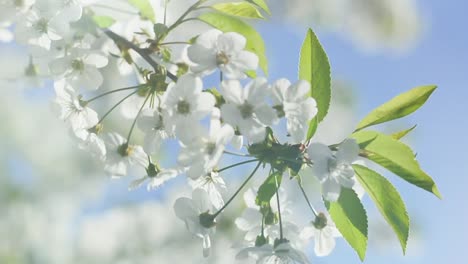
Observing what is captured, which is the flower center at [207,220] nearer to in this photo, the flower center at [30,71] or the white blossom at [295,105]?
the white blossom at [295,105]

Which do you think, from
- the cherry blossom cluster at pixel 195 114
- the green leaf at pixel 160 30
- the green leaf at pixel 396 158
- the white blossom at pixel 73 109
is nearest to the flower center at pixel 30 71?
the cherry blossom cluster at pixel 195 114

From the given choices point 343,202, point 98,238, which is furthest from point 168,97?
point 98,238

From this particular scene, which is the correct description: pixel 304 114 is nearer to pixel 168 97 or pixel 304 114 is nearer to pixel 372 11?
pixel 168 97

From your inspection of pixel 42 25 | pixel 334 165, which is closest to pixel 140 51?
pixel 42 25

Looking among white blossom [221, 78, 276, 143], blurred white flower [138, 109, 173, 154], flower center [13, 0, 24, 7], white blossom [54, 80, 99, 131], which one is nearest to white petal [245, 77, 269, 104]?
white blossom [221, 78, 276, 143]

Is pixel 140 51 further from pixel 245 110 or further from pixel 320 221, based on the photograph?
pixel 320 221

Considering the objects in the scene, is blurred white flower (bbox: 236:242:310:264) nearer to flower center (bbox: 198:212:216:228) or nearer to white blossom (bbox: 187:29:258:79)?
flower center (bbox: 198:212:216:228)

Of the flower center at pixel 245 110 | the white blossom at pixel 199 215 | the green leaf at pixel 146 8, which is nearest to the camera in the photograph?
the flower center at pixel 245 110
